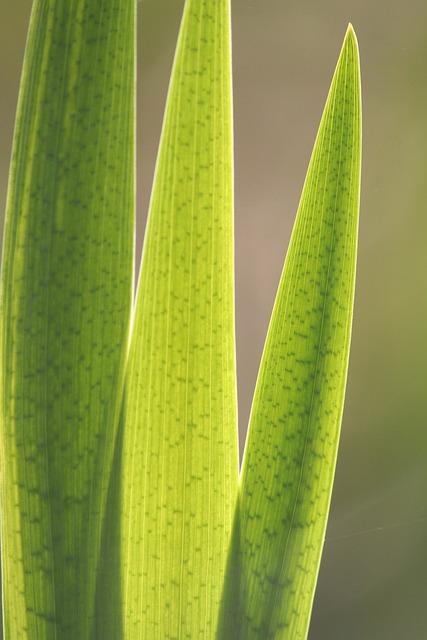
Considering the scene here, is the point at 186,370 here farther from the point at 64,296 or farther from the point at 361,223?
the point at 361,223

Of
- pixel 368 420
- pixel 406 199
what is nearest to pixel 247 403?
pixel 368 420

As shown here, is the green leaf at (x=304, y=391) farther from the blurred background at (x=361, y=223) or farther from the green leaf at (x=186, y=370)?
the blurred background at (x=361, y=223)

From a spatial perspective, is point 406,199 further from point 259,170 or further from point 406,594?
point 406,594

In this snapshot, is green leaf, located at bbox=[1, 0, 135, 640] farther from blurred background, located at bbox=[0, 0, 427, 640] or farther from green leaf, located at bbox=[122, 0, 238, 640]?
blurred background, located at bbox=[0, 0, 427, 640]

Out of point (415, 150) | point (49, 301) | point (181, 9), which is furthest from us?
point (415, 150)

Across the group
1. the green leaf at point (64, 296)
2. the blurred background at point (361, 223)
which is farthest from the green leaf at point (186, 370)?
the blurred background at point (361, 223)
